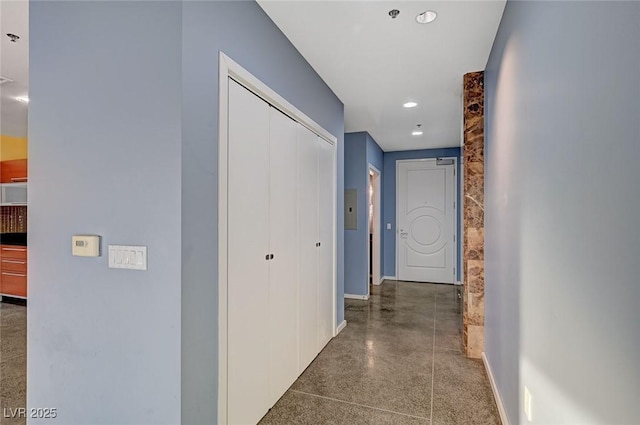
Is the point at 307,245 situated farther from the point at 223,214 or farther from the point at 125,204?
the point at 125,204

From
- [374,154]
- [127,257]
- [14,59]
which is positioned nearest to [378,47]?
[127,257]

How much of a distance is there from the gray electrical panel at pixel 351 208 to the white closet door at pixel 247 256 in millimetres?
3075

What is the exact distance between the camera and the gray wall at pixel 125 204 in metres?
1.41

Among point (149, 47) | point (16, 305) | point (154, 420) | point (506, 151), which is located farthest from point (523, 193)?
point (16, 305)

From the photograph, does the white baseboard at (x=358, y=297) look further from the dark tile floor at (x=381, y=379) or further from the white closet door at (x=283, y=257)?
the white closet door at (x=283, y=257)

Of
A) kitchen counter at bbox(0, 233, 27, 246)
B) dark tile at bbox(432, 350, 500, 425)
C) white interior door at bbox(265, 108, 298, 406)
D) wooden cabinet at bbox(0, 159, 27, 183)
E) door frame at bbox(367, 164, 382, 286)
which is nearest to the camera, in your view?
dark tile at bbox(432, 350, 500, 425)

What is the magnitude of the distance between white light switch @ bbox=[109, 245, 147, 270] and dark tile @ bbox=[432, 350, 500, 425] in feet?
6.45

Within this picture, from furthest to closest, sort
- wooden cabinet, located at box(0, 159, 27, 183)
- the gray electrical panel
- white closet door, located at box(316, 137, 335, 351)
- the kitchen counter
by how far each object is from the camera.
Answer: wooden cabinet, located at box(0, 159, 27, 183) < the gray electrical panel < the kitchen counter < white closet door, located at box(316, 137, 335, 351)

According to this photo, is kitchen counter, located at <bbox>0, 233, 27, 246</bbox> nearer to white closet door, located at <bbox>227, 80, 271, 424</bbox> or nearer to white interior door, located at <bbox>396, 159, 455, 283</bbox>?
white closet door, located at <bbox>227, 80, 271, 424</bbox>

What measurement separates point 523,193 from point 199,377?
70.9 inches

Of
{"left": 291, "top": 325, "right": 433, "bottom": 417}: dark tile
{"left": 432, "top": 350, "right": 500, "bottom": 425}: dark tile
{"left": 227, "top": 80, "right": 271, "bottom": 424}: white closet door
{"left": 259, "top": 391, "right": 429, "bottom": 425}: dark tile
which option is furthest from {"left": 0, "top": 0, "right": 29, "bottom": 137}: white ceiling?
{"left": 432, "top": 350, "right": 500, "bottom": 425}: dark tile

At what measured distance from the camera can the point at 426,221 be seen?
20.9 feet

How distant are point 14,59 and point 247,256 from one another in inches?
108

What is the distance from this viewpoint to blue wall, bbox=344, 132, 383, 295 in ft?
16.6
